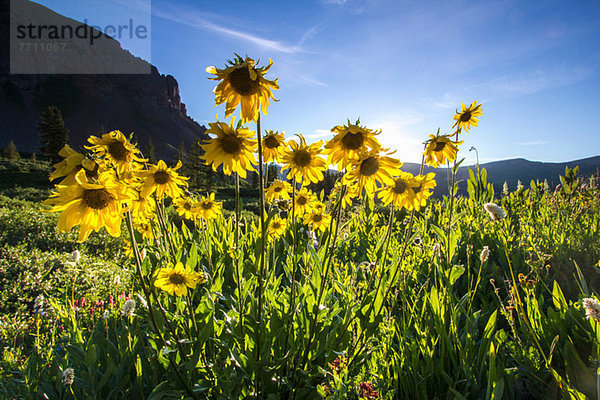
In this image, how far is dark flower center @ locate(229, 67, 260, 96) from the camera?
130 centimetres

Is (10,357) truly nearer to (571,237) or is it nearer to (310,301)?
(310,301)

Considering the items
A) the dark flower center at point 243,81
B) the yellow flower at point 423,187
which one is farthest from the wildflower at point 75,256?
the yellow flower at point 423,187

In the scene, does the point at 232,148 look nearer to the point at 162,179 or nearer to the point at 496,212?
the point at 162,179

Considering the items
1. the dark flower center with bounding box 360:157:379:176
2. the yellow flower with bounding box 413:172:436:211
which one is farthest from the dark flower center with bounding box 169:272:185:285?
the yellow flower with bounding box 413:172:436:211

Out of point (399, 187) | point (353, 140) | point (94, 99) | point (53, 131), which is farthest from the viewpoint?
point (94, 99)

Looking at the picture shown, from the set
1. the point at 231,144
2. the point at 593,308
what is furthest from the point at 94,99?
the point at 593,308

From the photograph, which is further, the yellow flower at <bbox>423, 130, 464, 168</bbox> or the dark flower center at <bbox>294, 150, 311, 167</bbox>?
the yellow flower at <bbox>423, 130, 464, 168</bbox>

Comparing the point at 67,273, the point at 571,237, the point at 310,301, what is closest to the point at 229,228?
the point at 310,301

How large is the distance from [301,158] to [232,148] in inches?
18.6

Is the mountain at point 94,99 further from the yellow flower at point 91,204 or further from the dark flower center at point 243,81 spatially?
the dark flower center at point 243,81

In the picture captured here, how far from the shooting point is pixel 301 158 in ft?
6.06

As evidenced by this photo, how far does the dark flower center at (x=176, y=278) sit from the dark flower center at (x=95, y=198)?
0.60m

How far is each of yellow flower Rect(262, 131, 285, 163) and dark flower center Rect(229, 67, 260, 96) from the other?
540mm

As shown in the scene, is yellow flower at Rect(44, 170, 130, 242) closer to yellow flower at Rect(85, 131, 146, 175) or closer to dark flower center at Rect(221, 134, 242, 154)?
yellow flower at Rect(85, 131, 146, 175)
